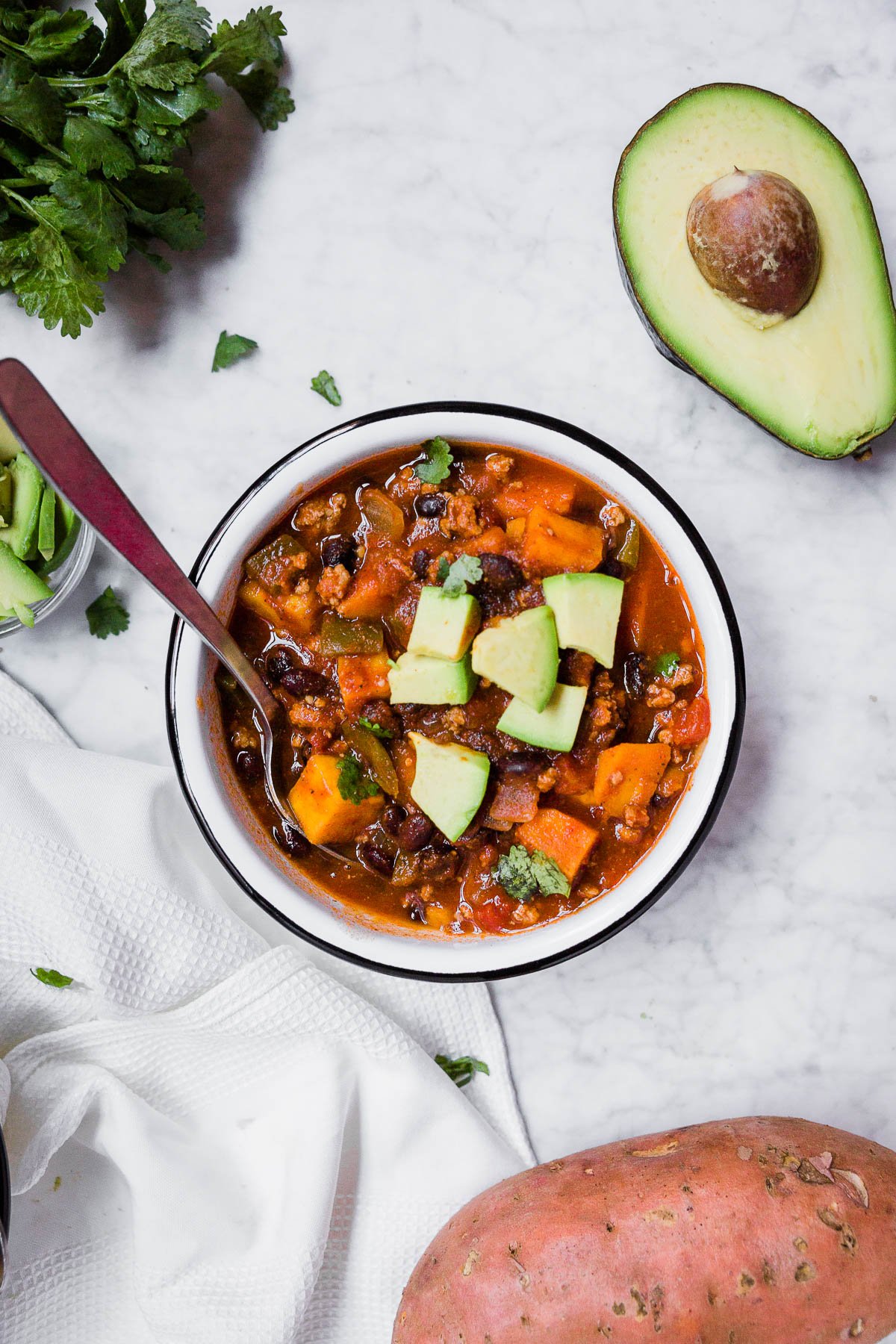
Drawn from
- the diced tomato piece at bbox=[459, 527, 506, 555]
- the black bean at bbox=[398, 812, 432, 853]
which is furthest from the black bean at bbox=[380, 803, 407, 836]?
the diced tomato piece at bbox=[459, 527, 506, 555]

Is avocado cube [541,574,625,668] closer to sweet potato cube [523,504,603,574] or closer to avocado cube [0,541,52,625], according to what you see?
sweet potato cube [523,504,603,574]

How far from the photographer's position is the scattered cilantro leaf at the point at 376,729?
2.58 metres

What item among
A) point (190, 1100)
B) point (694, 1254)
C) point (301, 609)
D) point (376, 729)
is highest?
point (301, 609)

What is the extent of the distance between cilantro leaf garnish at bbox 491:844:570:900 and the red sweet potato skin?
0.75 meters

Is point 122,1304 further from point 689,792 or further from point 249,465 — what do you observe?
point 249,465

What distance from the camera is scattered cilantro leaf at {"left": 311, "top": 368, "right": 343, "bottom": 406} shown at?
297 centimetres

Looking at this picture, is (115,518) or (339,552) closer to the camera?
(115,518)

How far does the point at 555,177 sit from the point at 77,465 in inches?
63.6

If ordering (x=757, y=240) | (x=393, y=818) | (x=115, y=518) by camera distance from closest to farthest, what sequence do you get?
(x=115, y=518)
(x=757, y=240)
(x=393, y=818)

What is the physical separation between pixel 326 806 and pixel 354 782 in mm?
95

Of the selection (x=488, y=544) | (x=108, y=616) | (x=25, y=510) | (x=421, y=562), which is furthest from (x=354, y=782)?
(x=25, y=510)

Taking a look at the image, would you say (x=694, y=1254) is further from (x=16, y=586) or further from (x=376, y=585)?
(x=16, y=586)

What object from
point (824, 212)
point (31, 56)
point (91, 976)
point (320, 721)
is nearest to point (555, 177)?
point (824, 212)

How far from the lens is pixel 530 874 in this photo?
258 centimetres
